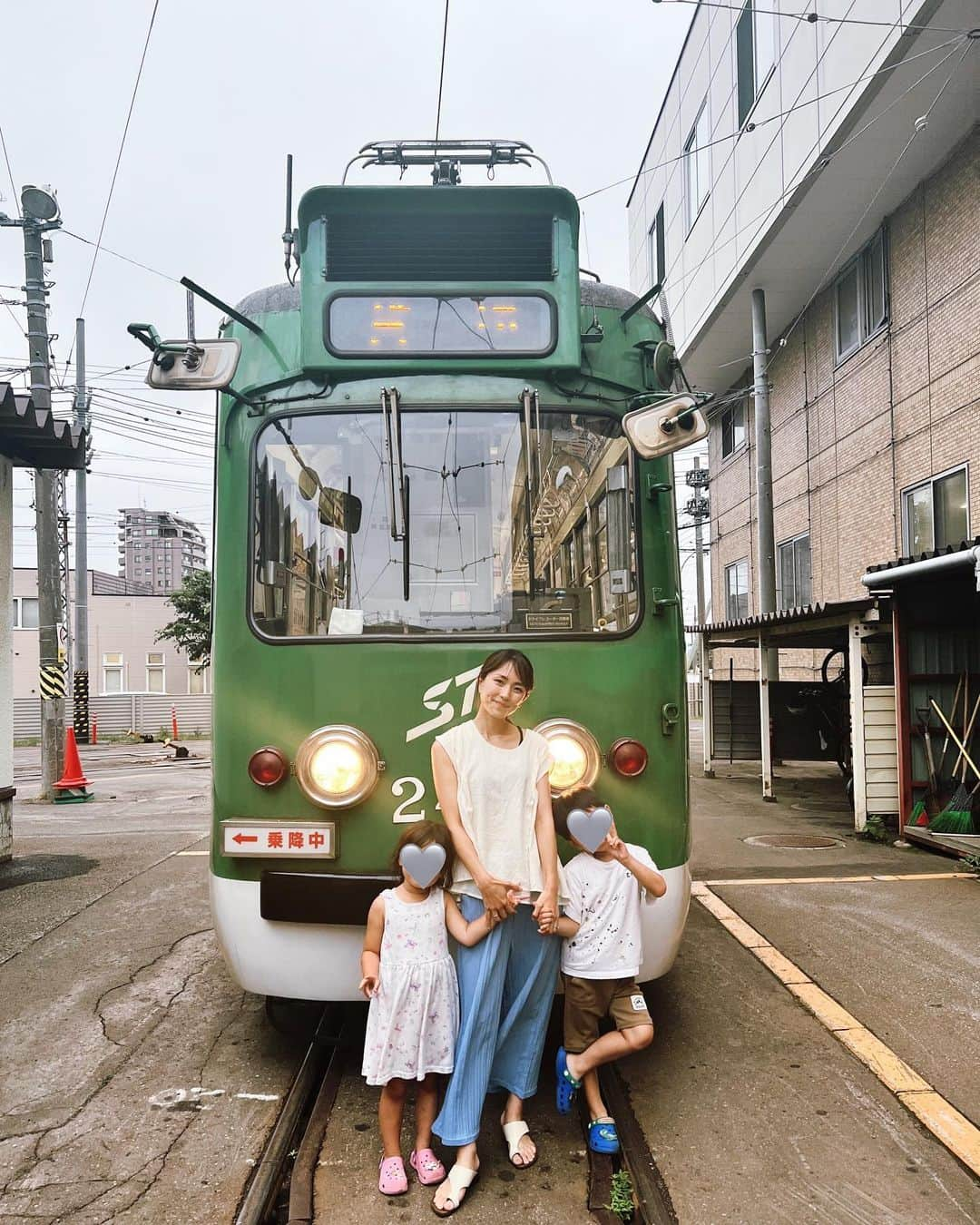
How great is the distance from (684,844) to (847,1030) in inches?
56.9

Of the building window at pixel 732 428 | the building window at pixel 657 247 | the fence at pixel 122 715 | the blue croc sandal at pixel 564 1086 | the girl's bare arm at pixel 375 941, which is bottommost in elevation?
the fence at pixel 122 715

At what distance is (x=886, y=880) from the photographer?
728 centimetres

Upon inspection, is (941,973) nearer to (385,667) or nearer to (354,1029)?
(354,1029)

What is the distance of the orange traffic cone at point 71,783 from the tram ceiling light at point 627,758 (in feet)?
38.9

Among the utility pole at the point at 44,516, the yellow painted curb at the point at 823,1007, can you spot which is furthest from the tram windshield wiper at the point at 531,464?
the utility pole at the point at 44,516

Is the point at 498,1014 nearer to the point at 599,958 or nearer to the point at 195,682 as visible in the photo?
the point at 599,958

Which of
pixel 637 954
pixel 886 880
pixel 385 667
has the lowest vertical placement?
pixel 886 880

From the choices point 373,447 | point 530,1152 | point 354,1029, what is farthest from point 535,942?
point 373,447

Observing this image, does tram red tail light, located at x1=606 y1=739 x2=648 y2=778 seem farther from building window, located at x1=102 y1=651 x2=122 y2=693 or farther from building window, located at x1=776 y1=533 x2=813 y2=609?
building window, located at x1=102 y1=651 x2=122 y2=693

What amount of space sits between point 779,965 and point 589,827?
8.92 ft

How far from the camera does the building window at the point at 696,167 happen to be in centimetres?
1836

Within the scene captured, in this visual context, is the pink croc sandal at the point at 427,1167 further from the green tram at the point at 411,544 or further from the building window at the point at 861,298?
the building window at the point at 861,298

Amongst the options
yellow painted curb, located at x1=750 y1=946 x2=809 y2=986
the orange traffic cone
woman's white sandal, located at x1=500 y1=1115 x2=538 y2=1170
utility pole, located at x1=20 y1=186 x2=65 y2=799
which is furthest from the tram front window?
utility pole, located at x1=20 y1=186 x2=65 y2=799

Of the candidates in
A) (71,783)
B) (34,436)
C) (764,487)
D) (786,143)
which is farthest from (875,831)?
(71,783)
